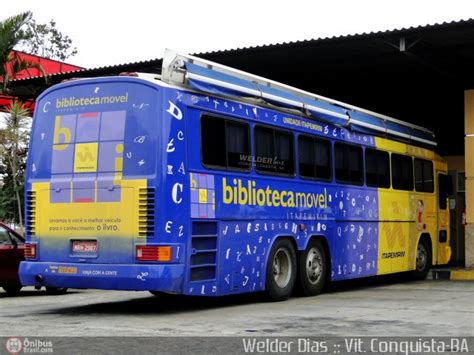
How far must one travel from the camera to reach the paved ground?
30.1ft

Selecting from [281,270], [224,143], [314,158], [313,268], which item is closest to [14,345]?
[224,143]

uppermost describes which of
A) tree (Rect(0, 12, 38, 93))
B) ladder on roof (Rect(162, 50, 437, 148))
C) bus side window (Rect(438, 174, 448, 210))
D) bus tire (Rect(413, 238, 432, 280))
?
tree (Rect(0, 12, 38, 93))

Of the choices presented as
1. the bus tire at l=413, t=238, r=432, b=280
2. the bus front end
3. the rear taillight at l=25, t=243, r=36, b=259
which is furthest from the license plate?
the bus tire at l=413, t=238, r=432, b=280

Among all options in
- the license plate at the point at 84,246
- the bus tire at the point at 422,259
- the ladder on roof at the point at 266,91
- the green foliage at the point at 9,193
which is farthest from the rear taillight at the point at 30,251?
the green foliage at the point at 9,193

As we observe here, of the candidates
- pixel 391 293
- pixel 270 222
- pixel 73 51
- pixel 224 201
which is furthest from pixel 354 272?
pixel 73 51

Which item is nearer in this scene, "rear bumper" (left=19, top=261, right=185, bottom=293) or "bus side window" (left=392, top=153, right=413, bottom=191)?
"rear bumper" (left=19, top=261, right=185, bottom=293)

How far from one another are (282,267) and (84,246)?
3.64 metres

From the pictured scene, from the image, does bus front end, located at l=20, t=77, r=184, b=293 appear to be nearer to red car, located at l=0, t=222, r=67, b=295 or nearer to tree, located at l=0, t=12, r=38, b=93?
red car, located at l=0, t=222, r=67, b=295

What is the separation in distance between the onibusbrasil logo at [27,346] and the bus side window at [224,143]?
386 centimetres

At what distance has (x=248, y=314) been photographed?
10.9 metres

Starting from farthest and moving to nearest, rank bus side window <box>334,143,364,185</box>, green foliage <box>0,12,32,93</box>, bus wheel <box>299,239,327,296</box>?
1. green foliage <box>0,12,32,93</box>
2. bus side window <box>334,143,364,185</box>
3. bus wheel <box>299,239,327,296</box>

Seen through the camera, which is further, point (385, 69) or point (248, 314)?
point (385, 69)

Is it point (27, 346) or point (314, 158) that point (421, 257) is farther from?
point (27, 346)

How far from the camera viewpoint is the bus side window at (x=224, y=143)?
36.8 feet
